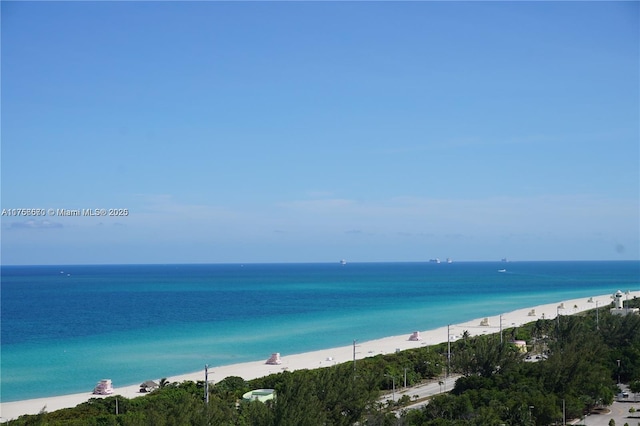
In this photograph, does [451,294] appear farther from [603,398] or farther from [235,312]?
[603,398]

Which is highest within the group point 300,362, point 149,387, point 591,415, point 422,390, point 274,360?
point 149,387

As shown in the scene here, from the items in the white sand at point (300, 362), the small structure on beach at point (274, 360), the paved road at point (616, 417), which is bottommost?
the paved road at point (616, 417)

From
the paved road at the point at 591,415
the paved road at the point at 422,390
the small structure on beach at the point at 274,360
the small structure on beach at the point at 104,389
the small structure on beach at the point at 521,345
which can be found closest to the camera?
the paved road at the point at 591,415

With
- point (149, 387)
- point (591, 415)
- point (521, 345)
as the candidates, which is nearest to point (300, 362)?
point (149, 387)

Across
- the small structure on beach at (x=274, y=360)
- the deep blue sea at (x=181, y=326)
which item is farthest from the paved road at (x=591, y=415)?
the deep blue sea at (x=181, y=326)

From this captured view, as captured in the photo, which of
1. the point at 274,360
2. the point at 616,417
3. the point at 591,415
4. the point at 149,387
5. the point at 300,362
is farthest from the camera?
the point at 300,362

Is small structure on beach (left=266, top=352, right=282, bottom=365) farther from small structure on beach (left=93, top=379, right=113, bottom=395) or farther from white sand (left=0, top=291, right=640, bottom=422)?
small structure on beach (left=93, top=379, right=113, bottom=395)

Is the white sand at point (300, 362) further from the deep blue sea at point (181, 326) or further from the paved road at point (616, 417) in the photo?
the paved road at point (616, 417)

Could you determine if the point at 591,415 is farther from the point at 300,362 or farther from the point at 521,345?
the point at 300,362

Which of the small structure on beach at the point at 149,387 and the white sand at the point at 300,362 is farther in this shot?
the small structure on beach at the point at 149,387

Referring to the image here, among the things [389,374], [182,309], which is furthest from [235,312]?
[389,374]

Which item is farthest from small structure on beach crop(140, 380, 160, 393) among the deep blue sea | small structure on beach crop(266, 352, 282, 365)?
small structure on beach crop(266, 352, 282, 365)
